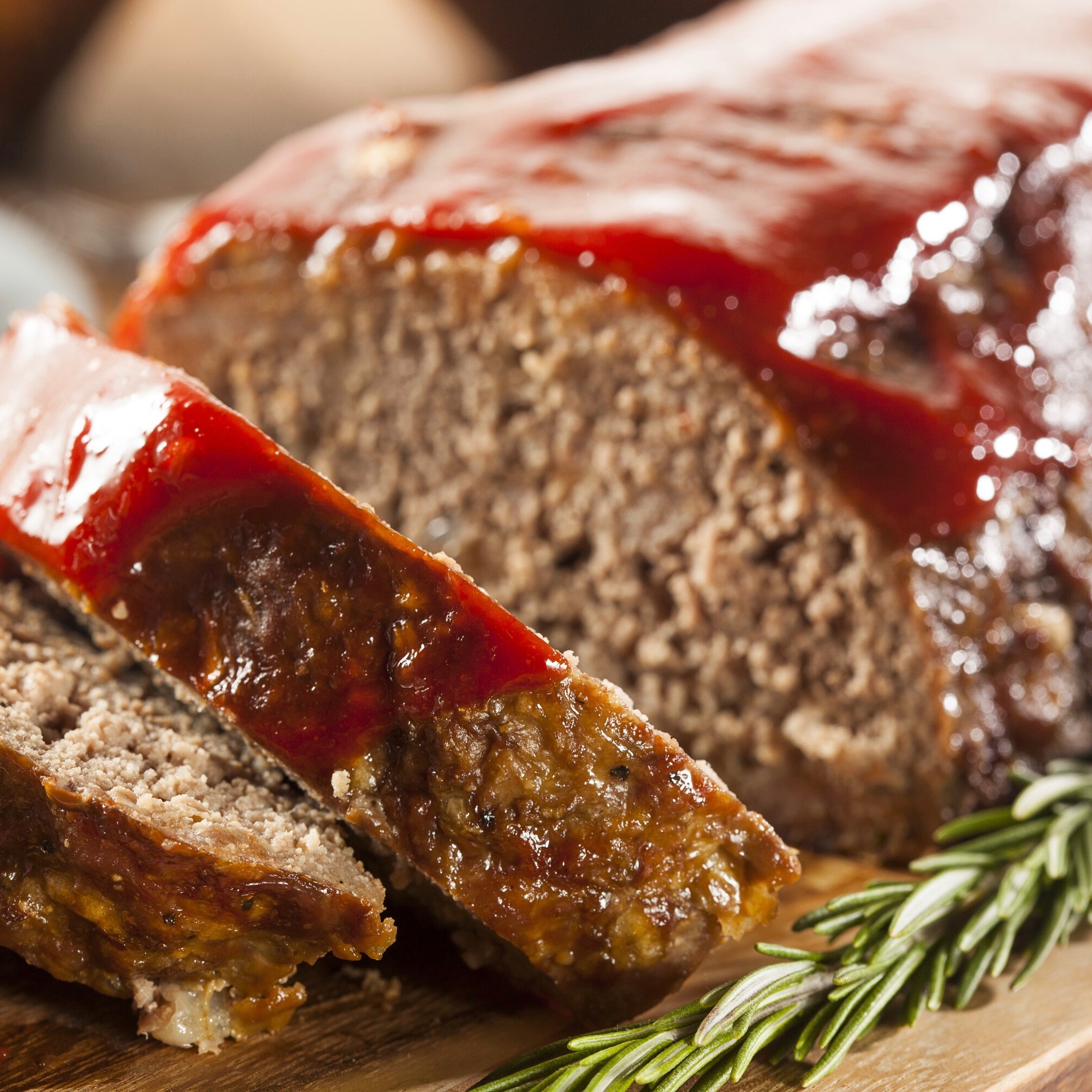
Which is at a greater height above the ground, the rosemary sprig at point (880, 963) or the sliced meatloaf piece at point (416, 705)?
the sliced meatloaf piece at point (416, 705)

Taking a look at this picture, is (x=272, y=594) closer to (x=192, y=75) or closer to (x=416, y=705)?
(x=416, y=705)

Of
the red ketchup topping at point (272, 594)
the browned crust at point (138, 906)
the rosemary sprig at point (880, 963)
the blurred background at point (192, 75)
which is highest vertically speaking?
the blurred background at point (192, 75)

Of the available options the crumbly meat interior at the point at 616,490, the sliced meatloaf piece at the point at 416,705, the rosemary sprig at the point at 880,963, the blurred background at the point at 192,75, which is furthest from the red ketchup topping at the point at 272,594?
the blurred background at the point at 192,75

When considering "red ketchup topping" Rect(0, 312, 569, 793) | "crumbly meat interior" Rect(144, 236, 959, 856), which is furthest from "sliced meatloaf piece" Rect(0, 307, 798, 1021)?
"crumbly meat interior" Rect(144, 236, 959, 856)

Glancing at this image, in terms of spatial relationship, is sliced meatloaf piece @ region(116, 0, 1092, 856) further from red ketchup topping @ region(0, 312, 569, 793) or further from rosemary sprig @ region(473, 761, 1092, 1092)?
red ketchup topping @ region(0, 312, 569, 793)

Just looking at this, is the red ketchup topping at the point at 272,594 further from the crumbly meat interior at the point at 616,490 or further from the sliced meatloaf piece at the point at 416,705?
the crumbly meat interior at the point at 616,490

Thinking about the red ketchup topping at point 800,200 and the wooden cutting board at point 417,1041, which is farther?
the red ketchup topping at point 800,200

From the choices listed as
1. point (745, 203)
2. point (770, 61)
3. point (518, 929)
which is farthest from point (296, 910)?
point (770, 61)

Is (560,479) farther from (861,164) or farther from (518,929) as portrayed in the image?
(518,929)
